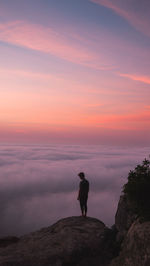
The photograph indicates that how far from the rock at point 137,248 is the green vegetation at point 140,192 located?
592mm

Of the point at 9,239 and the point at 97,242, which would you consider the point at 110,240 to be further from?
the point at 9,239

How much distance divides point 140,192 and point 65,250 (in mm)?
5387

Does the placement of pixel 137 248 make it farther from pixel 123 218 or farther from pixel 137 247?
pixel 123 218

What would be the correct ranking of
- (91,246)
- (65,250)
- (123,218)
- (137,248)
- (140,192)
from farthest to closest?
(123,218) → (91,246) → (65,250) → (140,192) → (137,248)

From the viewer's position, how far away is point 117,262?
37.3 ft

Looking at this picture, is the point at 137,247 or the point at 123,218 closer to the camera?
the point at 137,247

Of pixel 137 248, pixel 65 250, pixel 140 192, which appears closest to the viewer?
pixel 137 248

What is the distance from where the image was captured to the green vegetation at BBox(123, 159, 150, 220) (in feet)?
37.0

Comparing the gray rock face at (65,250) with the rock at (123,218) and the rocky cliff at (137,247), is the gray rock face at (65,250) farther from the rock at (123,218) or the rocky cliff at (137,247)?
the rocky cliff at (137,247)

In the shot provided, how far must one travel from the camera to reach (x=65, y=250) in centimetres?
1327

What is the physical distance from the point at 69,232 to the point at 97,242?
185 cm

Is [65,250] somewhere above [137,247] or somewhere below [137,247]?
below

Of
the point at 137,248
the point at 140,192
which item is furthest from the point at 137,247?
the point at 140,192

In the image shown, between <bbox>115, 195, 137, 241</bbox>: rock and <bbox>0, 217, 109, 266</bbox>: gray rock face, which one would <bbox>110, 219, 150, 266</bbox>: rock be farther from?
<bbox>115, 195, 137, 241</bbox>: rock
